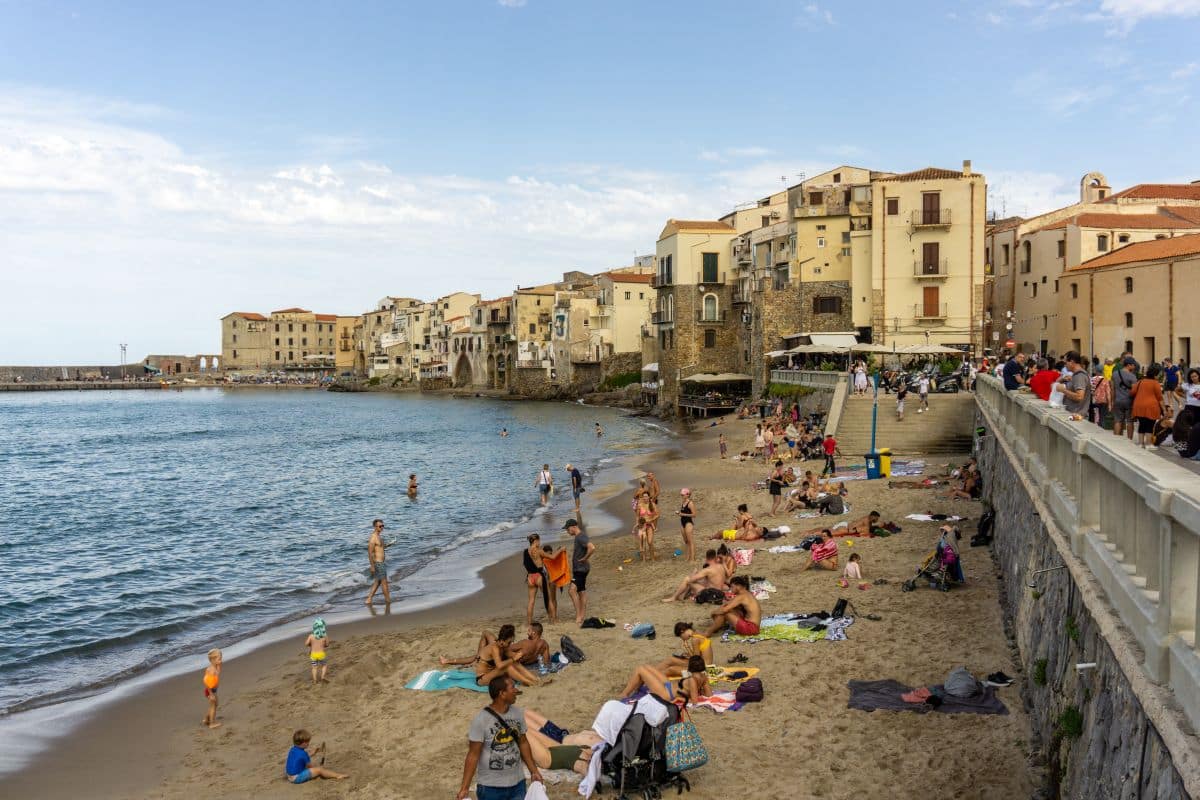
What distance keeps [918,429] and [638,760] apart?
2616 centimetres

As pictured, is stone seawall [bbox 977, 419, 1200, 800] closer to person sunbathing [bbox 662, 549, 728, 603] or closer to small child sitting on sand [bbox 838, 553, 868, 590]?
small child sitting on sand [bbox 838, 553, 868, 590]

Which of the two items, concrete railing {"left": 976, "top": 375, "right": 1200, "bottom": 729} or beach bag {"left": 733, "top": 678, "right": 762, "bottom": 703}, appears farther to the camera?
beach bag {"left": 733, "top": 678, "right": 762, "bottom": 703}

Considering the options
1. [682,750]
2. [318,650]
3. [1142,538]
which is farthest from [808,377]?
[1142,538]

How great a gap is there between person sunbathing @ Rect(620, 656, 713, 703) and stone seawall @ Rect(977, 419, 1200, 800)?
324cm

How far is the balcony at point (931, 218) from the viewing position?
163 ft

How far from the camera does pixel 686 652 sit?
1112cm

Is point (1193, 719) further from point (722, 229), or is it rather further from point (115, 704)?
point (722, 229)

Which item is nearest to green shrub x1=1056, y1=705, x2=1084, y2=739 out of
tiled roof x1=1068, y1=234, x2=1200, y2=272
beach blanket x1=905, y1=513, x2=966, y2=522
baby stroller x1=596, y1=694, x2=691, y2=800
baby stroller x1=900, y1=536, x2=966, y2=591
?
baby stroller x1=596, y1=694, x2=691, y2=800

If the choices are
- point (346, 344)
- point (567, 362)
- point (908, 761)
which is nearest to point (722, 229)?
point (567, 362)

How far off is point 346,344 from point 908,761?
545ft

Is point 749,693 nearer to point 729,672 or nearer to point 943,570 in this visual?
point 729,672

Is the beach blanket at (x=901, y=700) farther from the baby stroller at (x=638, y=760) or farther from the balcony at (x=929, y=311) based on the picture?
the balcony at (x=929, y=311)

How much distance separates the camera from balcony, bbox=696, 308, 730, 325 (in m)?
68.1

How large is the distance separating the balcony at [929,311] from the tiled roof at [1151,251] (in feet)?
30.9
